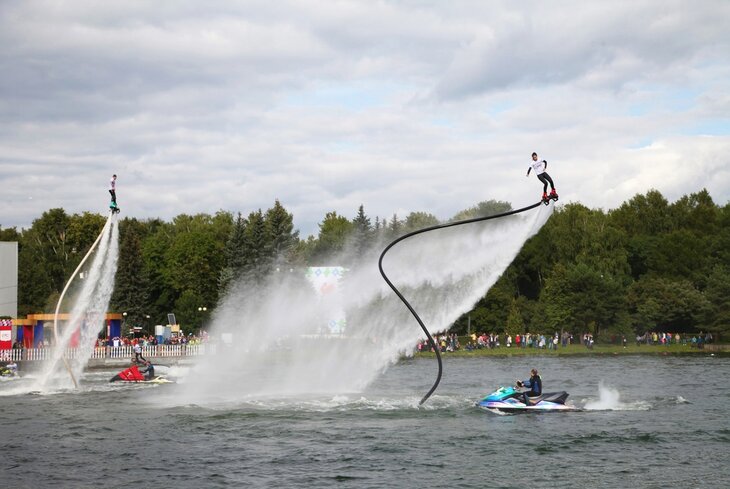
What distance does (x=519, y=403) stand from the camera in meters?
42.3

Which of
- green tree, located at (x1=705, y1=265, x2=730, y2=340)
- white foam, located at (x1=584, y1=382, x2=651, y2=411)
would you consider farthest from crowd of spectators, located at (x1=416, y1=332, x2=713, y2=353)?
white foam, located at (x1=584, y1=382, x2=651, y2=411)

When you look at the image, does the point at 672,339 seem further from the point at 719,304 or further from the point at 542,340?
the point at 542,340

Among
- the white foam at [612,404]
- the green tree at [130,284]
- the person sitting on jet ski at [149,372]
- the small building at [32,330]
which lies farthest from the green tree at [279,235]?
the white foam at [612,404]

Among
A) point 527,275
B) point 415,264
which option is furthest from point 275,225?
point 415,264

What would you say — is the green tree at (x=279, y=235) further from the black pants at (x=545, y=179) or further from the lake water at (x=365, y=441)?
the black pants at (x=545, y=179)

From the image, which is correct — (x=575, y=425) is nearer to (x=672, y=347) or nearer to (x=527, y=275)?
(x=672, y=347)

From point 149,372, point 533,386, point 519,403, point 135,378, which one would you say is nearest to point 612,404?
point 533,386

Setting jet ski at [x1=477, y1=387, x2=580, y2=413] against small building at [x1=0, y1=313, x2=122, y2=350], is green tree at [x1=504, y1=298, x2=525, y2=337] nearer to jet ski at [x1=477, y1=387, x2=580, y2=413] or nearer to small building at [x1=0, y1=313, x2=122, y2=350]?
small building at [x1=0, y1=313, x2=122, y2=350]

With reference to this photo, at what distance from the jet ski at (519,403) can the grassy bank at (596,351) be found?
4723 cm

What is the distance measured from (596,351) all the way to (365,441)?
6518 centimetres

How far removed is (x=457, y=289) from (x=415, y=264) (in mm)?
2697

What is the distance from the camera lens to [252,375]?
58719mm

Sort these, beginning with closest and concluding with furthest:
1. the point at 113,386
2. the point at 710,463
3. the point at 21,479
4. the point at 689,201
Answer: the point at 21,479
the point at 710,463
the point at 113,386
the point at 689,201

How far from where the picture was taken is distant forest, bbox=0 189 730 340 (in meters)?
102
